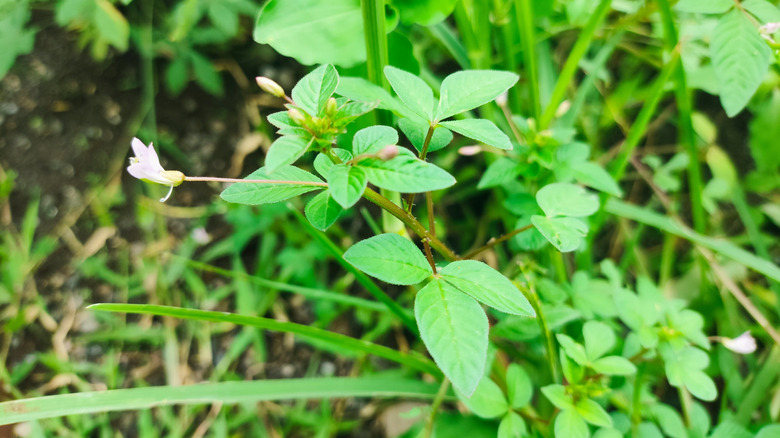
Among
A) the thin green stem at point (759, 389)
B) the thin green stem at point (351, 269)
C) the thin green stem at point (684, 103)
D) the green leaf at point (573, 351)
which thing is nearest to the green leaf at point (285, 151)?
the thin green stem at point (351, 269)

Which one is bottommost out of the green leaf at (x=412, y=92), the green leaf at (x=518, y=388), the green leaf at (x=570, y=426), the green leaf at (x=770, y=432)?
the green leaf at (x=518, y=388)

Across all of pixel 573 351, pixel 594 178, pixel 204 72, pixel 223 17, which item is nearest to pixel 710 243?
pixel 594 178

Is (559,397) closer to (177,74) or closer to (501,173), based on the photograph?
(501,173)

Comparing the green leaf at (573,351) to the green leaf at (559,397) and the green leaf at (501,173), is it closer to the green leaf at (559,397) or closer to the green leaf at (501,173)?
the green leaf at (559,397)

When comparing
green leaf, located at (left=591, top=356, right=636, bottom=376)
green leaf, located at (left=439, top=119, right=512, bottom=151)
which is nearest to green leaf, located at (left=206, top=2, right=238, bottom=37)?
green leaf, located at (left=439, top=119, right=512, bottom=151)

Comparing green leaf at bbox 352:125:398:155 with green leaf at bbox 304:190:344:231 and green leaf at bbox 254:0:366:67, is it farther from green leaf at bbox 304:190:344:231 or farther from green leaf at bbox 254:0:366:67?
green leaf at bbox 254:0:366:67

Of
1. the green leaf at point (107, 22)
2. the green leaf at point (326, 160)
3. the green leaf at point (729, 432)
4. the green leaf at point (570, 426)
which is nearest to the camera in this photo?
the green leaf at point (326, 160)

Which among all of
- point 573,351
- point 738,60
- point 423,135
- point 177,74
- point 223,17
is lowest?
point 177,74
